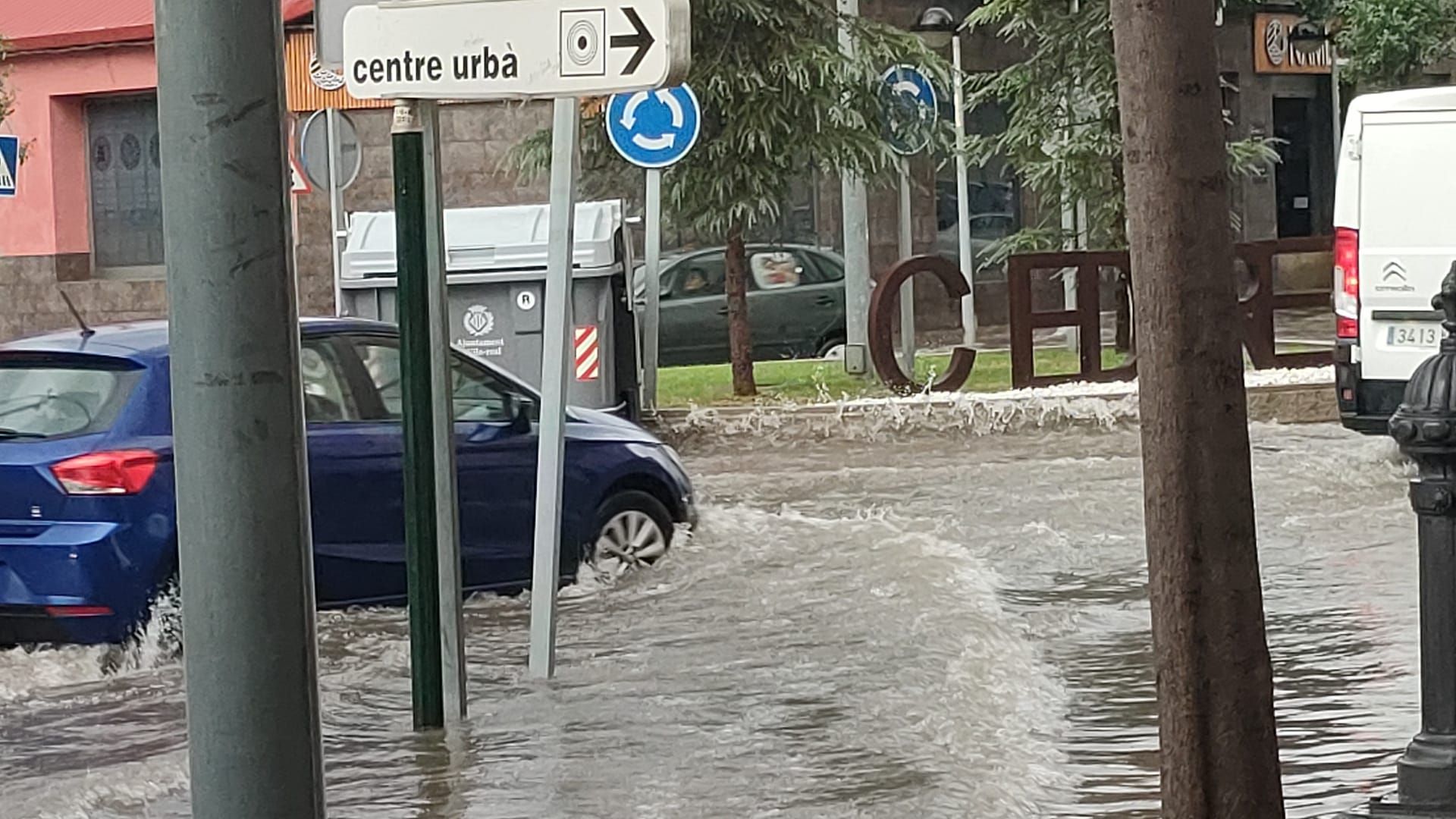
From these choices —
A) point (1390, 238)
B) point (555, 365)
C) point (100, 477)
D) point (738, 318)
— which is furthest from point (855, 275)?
point (555, 365)

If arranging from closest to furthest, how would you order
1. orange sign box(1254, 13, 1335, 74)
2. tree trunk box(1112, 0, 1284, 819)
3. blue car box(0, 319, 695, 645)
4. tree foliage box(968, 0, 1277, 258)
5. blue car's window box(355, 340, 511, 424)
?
tree trunk box(1112, 0, 1284, 819), blue car box(0, 319, 695, 645), blue car's window box(355, 340, 511, 424), tree foliage box(968, 0, 1277, 258), orange sign box(1254, 13, 1335, 74)

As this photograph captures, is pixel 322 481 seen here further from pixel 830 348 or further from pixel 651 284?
pixel 830 348

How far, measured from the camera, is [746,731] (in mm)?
8531

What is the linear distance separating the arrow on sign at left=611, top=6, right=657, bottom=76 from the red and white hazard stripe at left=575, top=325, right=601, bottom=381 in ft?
32.2

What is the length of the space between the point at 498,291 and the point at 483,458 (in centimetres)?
673

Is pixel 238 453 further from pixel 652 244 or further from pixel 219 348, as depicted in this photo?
pixel 652 244

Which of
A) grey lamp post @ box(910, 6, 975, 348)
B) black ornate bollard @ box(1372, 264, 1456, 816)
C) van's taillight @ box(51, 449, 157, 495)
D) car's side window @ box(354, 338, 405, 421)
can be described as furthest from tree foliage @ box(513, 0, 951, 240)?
black ornate bollard @ box(1372, 264, 1456, 816)

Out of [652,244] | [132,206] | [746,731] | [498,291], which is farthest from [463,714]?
[132,206]

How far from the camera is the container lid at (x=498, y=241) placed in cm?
1784

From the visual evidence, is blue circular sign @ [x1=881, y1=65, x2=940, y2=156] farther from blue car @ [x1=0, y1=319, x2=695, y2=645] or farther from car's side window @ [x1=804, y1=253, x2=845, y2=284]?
blue car @ [x1=0, y1=319, x2=695, y2=645]

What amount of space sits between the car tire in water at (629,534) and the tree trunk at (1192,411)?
6743 millimetres

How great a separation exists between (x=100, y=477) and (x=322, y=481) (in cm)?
107

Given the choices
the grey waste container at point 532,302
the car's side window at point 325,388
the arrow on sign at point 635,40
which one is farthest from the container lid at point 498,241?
the arrow on sign at point 635,40

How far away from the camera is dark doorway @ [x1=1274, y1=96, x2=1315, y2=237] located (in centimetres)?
3741
